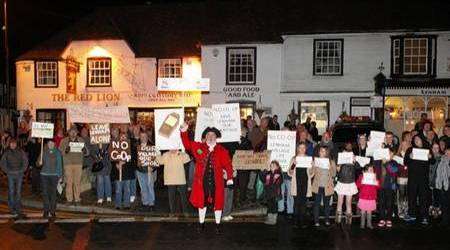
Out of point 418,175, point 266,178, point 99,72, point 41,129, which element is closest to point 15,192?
point 41,129

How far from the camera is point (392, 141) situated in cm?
1280

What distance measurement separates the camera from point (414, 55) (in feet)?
92.4

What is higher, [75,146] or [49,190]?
[75,146]

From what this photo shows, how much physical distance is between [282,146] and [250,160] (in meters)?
0.91

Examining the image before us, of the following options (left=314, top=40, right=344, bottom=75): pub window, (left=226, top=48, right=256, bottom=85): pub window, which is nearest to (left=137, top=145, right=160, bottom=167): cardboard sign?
(left=226, top=48, right=256, bottom=85): pub window

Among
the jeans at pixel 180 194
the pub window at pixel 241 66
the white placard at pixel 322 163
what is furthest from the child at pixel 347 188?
the pub window at pixel 241 66

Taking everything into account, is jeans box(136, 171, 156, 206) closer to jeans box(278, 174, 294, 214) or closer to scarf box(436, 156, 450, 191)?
jeans box(278, 174, 294, 214)

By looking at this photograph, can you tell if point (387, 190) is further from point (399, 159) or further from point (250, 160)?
point (250, 160)

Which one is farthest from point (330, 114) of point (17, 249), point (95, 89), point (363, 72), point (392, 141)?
point (17, 249)

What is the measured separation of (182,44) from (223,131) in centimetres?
1860

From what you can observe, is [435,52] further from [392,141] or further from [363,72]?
[392,141]

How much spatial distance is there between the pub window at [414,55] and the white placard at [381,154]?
1736 cm

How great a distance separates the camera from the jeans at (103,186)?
565 inches

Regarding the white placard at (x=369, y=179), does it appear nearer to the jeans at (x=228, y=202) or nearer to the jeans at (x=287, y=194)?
the jeans at (x=287, y=194)
